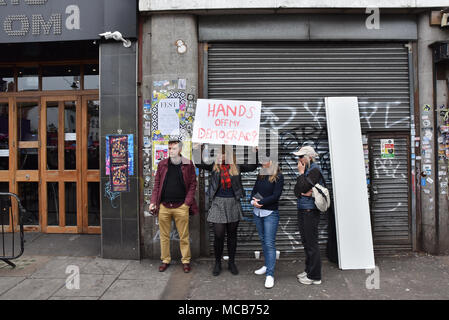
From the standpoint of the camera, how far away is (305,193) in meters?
4.02

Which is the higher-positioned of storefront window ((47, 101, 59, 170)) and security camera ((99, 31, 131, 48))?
security camera ((99, 31, 131, 48))

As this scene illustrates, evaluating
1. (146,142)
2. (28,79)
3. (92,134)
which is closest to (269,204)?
(146,142)

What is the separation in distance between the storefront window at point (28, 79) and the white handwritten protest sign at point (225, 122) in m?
4.46

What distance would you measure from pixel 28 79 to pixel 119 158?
131 inches

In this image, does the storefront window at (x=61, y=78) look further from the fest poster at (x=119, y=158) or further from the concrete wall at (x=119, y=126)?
the fest poster at (x=119, y=158)

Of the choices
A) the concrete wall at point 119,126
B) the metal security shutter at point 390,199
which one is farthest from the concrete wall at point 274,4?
the metal security shutter at point 390,199

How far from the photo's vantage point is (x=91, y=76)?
6.33 metres

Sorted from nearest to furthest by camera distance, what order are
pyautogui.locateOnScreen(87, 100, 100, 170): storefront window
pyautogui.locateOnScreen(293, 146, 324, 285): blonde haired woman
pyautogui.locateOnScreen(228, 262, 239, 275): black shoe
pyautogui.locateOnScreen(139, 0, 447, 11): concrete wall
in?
1. pyautogui.locateOnScreen(293, 146, 324, 285): blonde haired woman
2. pyautogui.locateOnScreen(228, 262, 239, 275): black shoe
3. pyautogui.locateOnScreen(139, 0, 447, 11): concrete wall
4. pyautogui.locateOnScreen(87, 100, 100, 170): storefront window

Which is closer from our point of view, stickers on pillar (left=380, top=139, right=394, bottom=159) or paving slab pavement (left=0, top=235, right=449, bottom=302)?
paving slab pavement (left=0, top=235, right=449, bottom=302)

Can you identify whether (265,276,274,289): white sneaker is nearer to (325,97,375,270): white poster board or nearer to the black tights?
the black tights

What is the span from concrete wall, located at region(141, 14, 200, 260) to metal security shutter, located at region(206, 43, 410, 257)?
1.26 feet

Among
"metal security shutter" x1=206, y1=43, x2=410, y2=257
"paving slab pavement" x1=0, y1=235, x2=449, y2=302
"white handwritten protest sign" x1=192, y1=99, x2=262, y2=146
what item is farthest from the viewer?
"metal security shutter" x1=206, y1=43, x2=410, y2=257

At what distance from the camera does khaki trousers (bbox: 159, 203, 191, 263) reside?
4.56 m

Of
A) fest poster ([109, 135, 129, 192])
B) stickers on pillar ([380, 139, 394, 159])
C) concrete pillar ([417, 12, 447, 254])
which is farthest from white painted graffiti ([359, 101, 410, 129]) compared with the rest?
fest poster ([109, 135, 129, 192])
